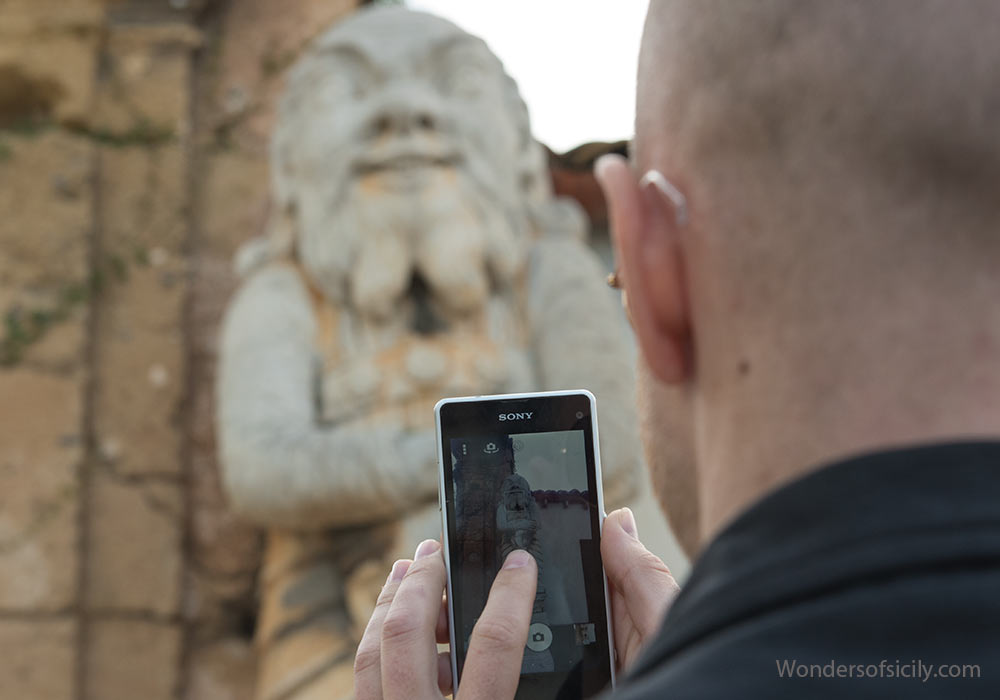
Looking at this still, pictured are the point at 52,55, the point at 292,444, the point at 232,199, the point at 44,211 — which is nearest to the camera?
the point at 292,444

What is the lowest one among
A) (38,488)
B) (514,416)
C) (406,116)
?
(38,488)

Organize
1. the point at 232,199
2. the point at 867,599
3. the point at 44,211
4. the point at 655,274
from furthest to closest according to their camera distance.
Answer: the point at 232,199
the point at 44,211
the point at 655,274
the point at 867,599

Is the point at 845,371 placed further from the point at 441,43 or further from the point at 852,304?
the point at 441,43

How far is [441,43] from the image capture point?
8.27 feet

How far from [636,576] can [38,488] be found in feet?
6.97

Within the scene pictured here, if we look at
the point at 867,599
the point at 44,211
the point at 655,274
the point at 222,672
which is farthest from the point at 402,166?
the point at 867,599

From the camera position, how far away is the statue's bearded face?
7.75ft

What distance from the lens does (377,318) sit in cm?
239

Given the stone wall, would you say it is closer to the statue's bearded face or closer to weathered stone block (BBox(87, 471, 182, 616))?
weathered stone block (BBox(87, 471, 182, 616))

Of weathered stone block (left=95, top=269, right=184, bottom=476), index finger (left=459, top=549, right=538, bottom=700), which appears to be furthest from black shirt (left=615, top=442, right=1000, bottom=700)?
weathered stone block (left=95, top=269, right=184, bottom=476)

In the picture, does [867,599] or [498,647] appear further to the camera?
[498,647]

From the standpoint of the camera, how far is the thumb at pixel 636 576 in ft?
2.35

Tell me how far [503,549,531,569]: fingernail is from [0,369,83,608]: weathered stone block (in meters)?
2.05

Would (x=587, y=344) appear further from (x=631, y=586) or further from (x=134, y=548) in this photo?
(x=631, y=586)
